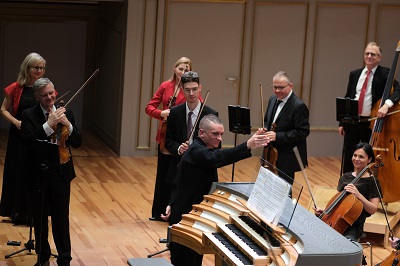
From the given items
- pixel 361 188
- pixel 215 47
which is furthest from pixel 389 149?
pixel 215 47

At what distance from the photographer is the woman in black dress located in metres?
6.67

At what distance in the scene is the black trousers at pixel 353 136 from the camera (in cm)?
827

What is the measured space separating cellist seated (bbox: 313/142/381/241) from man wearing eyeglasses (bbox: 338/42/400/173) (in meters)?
1.95

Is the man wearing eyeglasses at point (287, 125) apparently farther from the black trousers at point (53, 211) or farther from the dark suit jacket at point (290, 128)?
the black trousers at point (53, 211)

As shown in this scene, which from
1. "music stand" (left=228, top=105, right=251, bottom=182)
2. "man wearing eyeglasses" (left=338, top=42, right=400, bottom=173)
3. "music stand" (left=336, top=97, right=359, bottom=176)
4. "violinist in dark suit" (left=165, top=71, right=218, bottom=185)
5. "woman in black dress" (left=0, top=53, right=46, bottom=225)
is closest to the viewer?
"violinist in dark suit" (left=165, top=71, right=218, bottom=185)

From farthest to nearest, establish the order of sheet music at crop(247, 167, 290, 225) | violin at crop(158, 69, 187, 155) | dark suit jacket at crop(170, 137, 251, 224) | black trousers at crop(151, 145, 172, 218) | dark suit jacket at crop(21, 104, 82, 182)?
black trousers at crop(151, 145, 172, 218), violin at crop(158, 69, 187, 155), dark suit jacket at crop(21, 104, 82, 182), dark suit jacket at crop(170, 137, 251, 224), sheet music at crop(247, 167, 290, 225)

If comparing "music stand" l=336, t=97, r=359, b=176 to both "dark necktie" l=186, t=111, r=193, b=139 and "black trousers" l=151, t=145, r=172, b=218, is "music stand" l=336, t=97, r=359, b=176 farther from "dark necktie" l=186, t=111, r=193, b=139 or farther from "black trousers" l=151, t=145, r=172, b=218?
"dark necktie" l=186, t=111, r=193, b=139

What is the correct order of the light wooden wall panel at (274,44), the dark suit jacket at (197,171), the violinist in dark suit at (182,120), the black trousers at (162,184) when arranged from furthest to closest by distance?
the light wooden wall panel at (274,44) → the black trousers at (162,184) → the violinist in dark suit at (182,120) → the dark suit jacket at (197,171)

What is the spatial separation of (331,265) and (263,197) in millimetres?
698

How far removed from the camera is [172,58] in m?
9.55

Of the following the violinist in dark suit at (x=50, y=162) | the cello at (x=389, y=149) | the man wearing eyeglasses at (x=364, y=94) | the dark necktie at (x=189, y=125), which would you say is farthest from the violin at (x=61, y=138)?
the man wearing eyeglasses at (x=364, y=94)

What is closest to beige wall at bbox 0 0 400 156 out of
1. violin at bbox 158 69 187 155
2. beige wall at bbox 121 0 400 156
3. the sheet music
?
beige wall at bbox 121 0 400 156

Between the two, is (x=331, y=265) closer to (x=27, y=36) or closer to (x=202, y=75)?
(x=202, y=75)

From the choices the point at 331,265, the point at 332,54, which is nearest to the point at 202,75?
the point at 332,54
